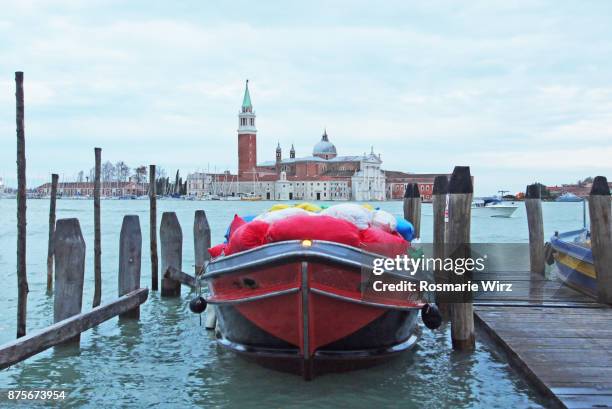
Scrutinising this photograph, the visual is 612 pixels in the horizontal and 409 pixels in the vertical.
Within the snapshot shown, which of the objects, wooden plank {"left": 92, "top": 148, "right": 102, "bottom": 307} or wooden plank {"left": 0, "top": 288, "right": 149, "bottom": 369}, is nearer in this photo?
wooden plank {"left": 0, "top": 288, "right": 149, "bottom": 369}

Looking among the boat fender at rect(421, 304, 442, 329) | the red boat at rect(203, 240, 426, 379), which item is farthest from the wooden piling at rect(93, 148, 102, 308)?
the boat fender at rect(421, 304, 442, 329)

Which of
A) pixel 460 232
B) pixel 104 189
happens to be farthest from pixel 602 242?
pixel 104 189

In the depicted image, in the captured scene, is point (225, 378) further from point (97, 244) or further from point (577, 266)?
point (577, 266)

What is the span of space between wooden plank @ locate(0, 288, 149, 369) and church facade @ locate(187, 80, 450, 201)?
4447 inches

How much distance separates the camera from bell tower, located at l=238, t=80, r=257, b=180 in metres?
122

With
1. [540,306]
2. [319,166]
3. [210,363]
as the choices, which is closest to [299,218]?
[210,363]

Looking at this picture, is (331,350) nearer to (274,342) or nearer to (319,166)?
(274,342)

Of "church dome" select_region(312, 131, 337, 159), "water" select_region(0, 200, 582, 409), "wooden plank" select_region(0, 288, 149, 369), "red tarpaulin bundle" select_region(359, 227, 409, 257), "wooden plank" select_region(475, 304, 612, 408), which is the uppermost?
"church dome" select_region(312, 131, 337, 159)

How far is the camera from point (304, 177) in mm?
124750

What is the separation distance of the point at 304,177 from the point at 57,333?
389ft

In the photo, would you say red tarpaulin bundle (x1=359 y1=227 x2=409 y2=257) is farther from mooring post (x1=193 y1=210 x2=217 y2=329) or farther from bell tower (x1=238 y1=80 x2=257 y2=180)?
bell tower (x1=238 y1=80 x2=257 y2=180)

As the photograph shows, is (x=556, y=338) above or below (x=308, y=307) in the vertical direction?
below

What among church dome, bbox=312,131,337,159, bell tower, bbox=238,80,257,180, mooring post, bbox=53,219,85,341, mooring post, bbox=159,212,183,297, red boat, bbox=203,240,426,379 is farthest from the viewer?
church dome, bbox=312,131,337,159

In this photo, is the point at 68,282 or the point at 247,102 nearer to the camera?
the point at 68,282
